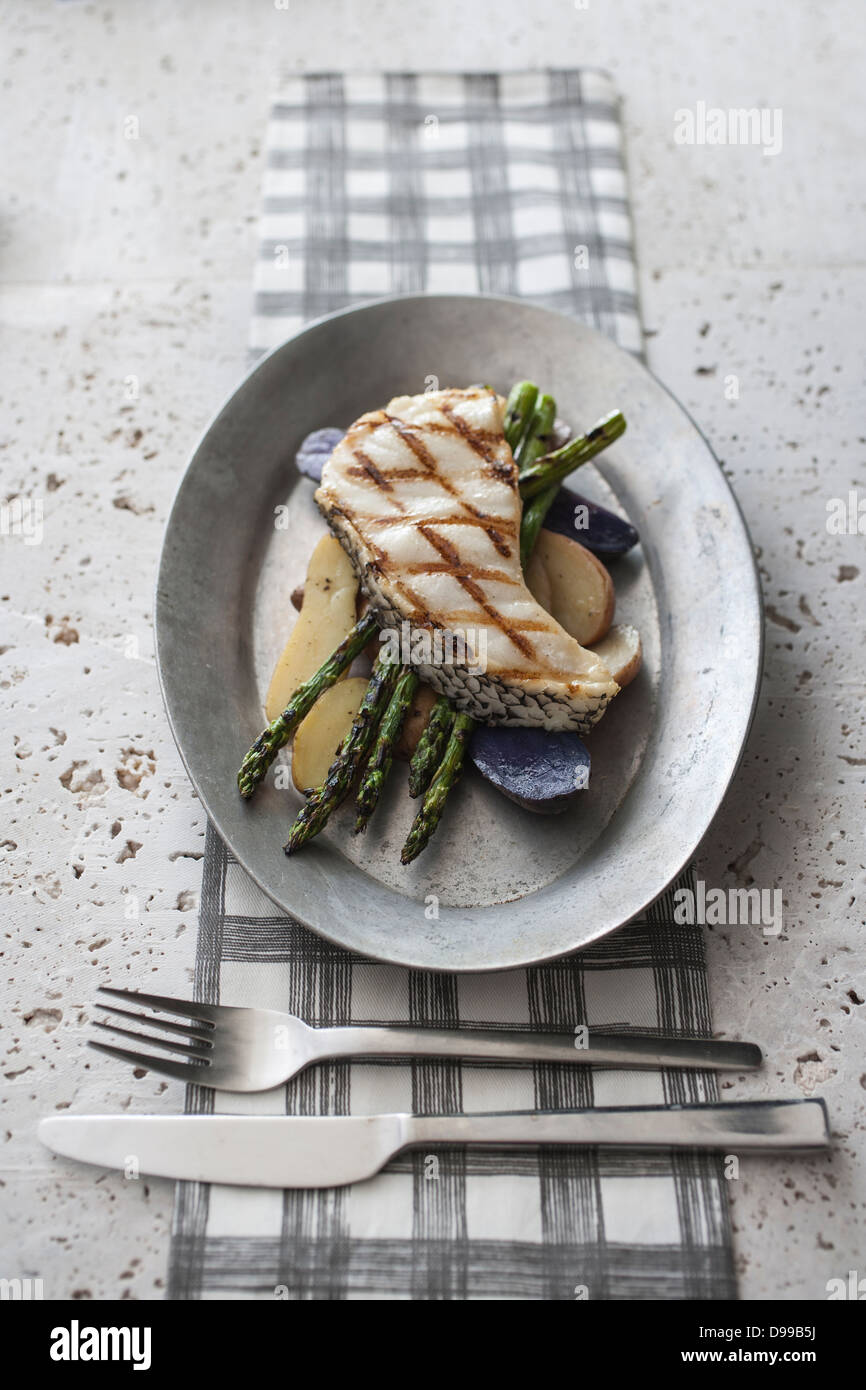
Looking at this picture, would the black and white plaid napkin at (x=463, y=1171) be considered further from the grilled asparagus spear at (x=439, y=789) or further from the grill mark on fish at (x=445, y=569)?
the grill mark on fish at (x=445, y=569)

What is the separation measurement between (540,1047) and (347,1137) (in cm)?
54

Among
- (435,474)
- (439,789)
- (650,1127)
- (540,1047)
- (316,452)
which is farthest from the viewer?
(316,452)

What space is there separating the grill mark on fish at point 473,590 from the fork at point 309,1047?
3.41 feet

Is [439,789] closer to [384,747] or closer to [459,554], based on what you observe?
[384,747]

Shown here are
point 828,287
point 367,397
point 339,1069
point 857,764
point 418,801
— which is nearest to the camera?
point 339,1069

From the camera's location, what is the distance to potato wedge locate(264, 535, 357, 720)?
3072 mm

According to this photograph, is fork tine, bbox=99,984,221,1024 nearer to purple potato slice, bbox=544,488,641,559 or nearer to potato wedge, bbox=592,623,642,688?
potato wedge, bbox=592,623,642,688

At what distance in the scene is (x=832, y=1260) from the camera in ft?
8.54

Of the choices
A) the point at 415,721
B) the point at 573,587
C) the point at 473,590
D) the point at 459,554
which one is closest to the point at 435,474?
the point at 459,554

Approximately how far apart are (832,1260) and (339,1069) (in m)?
1.32

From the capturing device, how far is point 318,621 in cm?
312

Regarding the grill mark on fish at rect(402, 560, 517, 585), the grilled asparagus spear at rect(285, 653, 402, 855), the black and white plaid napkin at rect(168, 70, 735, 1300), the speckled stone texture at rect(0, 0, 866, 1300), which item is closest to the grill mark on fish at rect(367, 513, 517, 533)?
the grill mark on fish at rect(402, 560, 517, 585)

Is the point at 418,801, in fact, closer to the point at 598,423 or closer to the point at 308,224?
the point at 598,423
